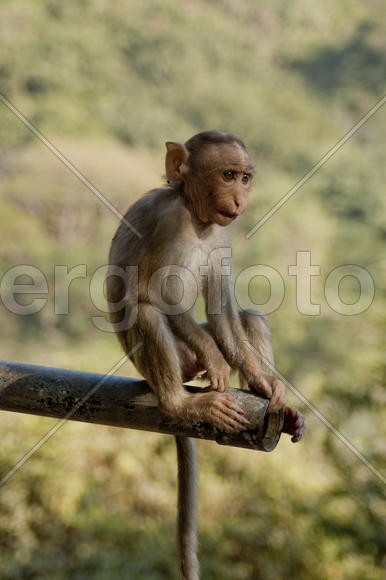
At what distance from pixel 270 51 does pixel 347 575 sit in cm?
2681

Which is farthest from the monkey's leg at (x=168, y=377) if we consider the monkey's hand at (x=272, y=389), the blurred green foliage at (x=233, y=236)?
the blurred green foliage at (x=233, y=236)

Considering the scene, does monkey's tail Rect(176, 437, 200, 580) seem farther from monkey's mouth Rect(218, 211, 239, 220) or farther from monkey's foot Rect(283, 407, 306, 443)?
monkey's mouth Rect(218, 211, 239, 220)

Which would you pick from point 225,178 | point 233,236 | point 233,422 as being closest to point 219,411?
point 233,422

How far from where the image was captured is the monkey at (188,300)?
2.45 metres

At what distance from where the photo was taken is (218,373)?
2.52 metres

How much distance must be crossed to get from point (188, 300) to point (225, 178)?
47 cm

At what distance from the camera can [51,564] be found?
6418 millimetres

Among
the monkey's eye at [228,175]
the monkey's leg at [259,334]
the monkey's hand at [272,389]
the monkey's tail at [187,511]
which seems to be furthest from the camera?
the monkey's leg at [259,334]

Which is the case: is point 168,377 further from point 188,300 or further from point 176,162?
point 176,162

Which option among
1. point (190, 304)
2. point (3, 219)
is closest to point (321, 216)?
point (3, 219)

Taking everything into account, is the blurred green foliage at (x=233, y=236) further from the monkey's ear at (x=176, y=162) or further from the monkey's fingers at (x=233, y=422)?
the monkey's fingers at (x=233, y=422)

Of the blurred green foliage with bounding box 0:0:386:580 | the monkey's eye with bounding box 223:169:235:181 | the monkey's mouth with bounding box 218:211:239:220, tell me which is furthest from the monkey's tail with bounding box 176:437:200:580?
the blurred green foliage with bounding box 0:0:386:580

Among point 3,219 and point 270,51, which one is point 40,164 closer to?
point 3,219

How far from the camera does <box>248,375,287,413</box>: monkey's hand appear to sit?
7.64 feet
